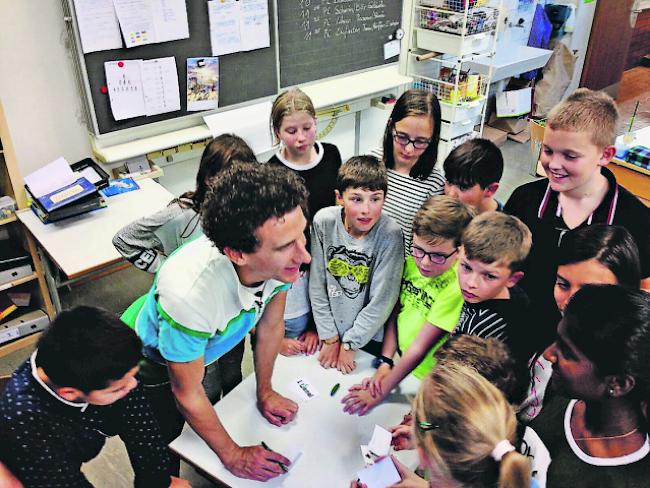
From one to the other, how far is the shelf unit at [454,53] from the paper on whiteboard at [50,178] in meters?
2.77

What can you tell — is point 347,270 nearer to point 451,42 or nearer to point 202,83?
point 202,83

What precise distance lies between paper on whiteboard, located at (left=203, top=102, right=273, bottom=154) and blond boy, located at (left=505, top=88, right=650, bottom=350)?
7.05 feet

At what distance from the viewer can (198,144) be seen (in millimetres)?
3281

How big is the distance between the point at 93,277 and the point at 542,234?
9.07ft

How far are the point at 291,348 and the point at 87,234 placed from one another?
1274 mm

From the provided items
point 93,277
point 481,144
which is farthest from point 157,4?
point 481,144

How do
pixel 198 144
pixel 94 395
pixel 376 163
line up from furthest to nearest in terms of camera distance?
pixel 198 144 < pixel 376 163 < pixel 94 395

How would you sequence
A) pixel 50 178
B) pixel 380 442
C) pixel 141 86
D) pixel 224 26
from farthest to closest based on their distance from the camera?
pixel 224 26 → pixel 141 86 → pixel 50 178 → pixel 380 442

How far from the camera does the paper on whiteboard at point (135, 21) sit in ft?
8.89

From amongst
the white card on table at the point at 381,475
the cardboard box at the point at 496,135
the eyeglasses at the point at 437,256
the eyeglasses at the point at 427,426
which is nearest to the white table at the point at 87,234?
the eyeglasses at the point at 437,256

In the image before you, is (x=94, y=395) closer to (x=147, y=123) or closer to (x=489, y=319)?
(x=489, y=319)

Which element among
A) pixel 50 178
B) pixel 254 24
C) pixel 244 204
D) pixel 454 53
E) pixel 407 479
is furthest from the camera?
pixel 454 53

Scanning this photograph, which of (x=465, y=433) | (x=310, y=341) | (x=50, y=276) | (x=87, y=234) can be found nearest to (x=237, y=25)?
(x=87, y=234)

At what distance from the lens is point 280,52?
3512mm
